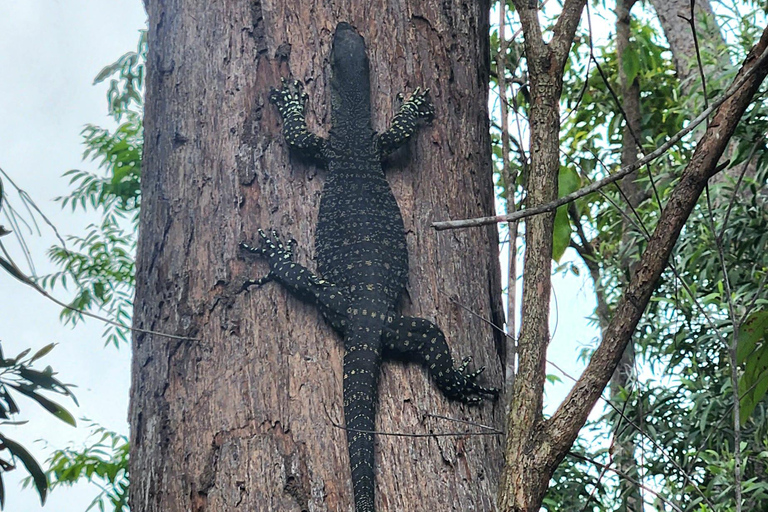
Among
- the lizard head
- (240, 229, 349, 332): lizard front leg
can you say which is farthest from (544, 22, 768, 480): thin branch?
the lizard head

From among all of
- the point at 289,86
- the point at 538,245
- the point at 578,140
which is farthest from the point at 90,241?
the point at 538,245

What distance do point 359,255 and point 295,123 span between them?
16.8 inches

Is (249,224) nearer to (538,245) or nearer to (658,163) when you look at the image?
(538,245)

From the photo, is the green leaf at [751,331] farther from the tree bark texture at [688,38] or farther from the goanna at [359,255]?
the tree bark texture at [688,38]

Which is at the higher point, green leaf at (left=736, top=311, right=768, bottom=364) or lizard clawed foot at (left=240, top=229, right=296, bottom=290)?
lizard clawed foot at (left=240, top=229, right=296, bottom=290)

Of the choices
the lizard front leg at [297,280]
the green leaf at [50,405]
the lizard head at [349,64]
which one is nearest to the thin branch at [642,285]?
the lizard front leg at [297,280]

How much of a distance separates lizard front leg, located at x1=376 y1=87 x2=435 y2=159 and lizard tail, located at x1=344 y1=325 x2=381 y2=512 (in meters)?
0.58

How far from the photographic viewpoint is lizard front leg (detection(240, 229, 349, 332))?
7.43 feet

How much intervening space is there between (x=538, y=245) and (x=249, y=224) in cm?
87

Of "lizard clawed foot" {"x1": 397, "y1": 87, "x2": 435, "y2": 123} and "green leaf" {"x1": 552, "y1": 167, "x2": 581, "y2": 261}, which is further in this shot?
"lizard clawed foot" {"x1": 397, "y1": 87, "x2": 435, "y2": 123}

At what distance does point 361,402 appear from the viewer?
2.13 metres

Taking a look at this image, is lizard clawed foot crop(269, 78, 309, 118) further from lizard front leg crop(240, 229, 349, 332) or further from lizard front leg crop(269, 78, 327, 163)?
lizard front leg crop(240, 229, 349, 332)

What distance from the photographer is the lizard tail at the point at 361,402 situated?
6.54 feet

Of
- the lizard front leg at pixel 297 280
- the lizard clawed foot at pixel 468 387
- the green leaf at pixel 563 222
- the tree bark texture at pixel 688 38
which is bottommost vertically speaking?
the lizard clawed foot at pixel 468 387
